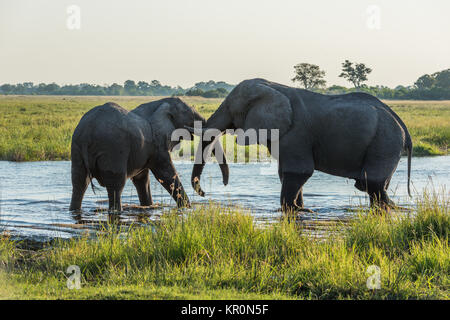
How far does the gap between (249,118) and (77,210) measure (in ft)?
10.8

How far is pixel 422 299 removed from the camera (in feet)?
18.6

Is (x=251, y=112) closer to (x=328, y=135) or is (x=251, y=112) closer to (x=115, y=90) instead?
(x=328, y=135)

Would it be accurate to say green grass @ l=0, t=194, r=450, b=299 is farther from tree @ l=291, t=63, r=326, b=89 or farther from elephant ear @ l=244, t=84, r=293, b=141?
tree @ l=291, t=63, r=326, b=89

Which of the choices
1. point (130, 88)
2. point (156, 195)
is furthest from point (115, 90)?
point (156, 195)

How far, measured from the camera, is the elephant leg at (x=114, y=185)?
34.2 ft

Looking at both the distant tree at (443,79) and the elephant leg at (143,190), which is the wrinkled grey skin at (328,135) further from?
the distant tree at (443,79)

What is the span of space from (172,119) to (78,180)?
2088 millimetres

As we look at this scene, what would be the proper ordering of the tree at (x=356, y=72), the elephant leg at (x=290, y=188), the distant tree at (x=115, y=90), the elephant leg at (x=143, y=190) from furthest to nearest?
the distant tree at (x=115, y=90) → the tree at (x=356, y=72) → the elephant leg at (x=143, y=190) → the elephant leg at (x=290, y=188)

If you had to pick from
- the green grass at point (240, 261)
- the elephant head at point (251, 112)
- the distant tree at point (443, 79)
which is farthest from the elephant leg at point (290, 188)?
the distant tree at point (443, 79)

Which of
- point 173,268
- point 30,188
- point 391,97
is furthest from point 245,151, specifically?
point 391,97

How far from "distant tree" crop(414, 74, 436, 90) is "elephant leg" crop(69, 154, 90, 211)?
11360 centimetres

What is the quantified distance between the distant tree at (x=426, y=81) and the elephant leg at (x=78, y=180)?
114 m

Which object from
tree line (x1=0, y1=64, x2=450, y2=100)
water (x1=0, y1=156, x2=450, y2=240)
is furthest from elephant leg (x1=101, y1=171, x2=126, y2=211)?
tree line (x1=0, y1=64, x2=450, y2=100)

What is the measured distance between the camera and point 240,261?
275 inches
